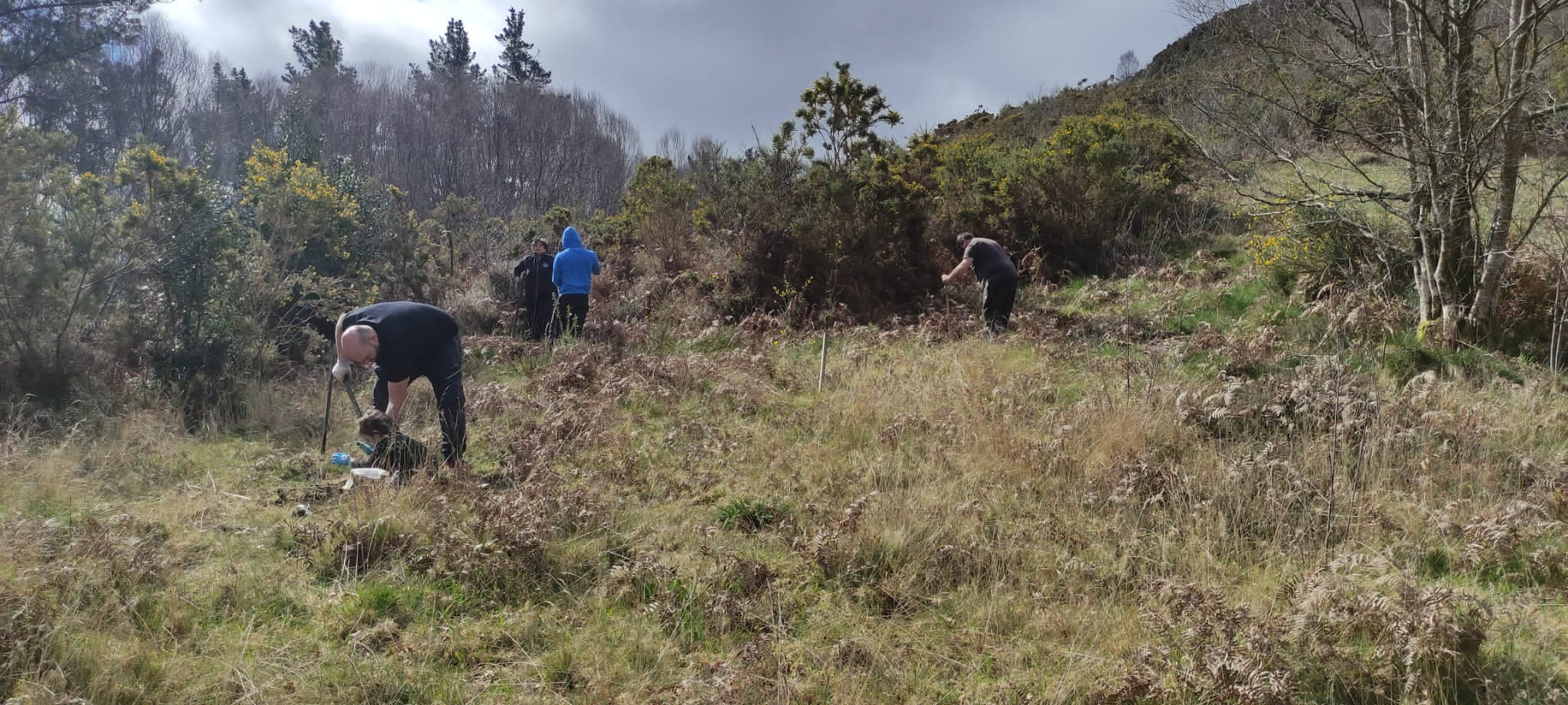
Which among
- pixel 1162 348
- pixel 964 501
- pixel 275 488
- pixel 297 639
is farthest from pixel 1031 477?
pixel 275 488

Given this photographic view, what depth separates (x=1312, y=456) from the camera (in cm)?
407

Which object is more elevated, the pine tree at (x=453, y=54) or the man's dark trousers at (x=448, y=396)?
the pine tree at (x=453, y=54)

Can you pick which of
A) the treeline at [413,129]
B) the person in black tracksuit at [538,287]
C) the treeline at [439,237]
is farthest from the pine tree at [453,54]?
the person in black tracksuit at [538,287]

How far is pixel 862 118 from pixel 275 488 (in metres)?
8.40

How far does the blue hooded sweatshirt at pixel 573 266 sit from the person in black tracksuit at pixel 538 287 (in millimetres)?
825

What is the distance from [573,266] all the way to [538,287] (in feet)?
4.08

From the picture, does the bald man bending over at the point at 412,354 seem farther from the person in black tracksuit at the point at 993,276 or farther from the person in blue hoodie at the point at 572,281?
the person in black tracksuit at the point at 993,276

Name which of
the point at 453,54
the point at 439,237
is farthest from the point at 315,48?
the point at 439,237

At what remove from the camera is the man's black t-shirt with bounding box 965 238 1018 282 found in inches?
314

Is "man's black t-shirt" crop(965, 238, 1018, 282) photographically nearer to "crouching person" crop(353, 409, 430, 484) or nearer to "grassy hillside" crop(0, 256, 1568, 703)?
"grassy hillside" crop(0, 256, 1568, 703)

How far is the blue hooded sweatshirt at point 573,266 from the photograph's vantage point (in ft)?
29.3

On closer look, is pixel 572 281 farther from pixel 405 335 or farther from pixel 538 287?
pixel 405 335

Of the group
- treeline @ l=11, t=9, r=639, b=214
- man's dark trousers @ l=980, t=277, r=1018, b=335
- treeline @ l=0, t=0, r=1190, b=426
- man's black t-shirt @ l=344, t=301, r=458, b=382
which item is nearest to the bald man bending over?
man's black t-shirt @ l=344, t=301, r=458, b=382

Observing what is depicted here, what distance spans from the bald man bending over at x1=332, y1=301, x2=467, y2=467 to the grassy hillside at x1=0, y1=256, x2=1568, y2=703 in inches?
17.6
